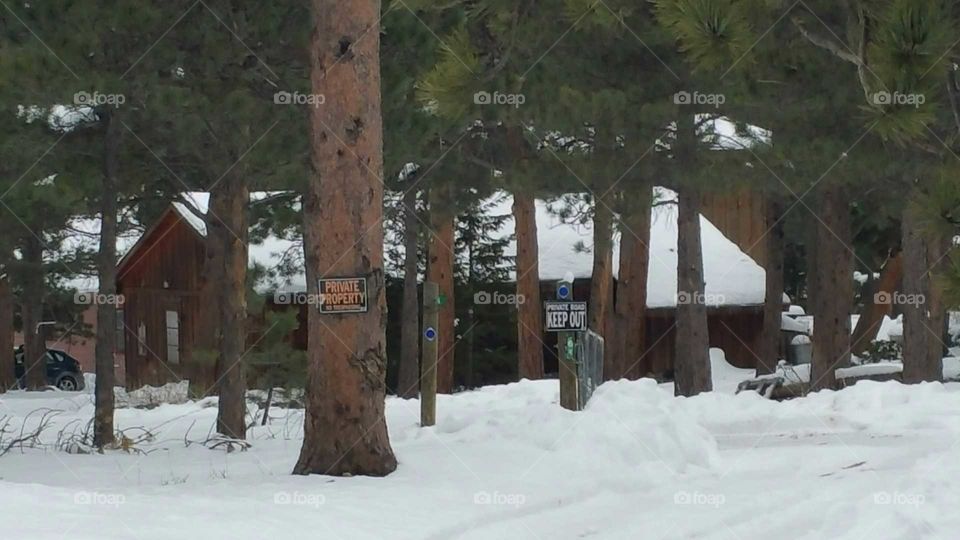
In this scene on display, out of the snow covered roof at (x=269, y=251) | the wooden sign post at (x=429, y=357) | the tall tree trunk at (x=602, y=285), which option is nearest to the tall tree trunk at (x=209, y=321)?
the snow covered roof at (x=269, y=251)

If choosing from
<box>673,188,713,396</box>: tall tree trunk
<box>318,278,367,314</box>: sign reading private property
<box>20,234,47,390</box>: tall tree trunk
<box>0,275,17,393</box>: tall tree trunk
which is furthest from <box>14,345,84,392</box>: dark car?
<box>318,278,367,314</box>: sign reading private property

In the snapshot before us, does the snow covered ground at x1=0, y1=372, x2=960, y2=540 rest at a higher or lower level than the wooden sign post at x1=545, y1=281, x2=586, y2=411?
lower

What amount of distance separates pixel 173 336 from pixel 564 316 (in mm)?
22280

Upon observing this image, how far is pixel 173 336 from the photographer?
1260 inches

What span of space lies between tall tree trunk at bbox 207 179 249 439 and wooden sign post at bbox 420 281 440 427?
1.83 metres

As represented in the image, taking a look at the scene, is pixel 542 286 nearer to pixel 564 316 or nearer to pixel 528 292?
pixel 528 292

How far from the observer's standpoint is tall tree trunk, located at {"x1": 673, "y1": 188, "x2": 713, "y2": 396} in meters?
17.6

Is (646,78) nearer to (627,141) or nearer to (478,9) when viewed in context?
(627,141)

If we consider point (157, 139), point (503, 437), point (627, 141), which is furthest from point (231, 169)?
point (627, 141)

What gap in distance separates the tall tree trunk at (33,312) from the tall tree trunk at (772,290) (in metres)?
15.6

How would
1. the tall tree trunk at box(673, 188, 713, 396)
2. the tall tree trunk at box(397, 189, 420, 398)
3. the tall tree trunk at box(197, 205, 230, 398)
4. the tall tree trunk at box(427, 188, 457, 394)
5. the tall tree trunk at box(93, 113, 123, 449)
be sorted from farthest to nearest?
the tall tree trunk at box(427, 188, 457, 394) < the tall tree trunk at box(397, 189, 420, 398) < the tall tree trunk at box(197, 205, 230, 398) < the tall tree trunk at box(673, 188, 713, 396) < the tall tree trunk at box(93, 113, 123, 449)

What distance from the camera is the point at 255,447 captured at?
35.6ft

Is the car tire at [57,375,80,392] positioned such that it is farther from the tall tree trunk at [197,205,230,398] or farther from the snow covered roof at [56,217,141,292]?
the tall tree trunk at [197,205,230,398]

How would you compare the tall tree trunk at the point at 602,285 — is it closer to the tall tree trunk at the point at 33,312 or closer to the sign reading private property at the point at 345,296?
the tall tree trunk at the point at 33,312
